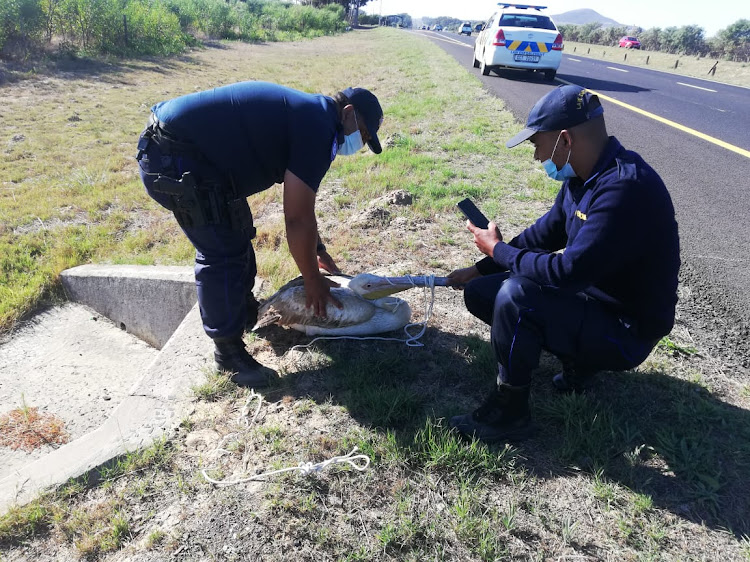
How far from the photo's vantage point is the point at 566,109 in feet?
6.26

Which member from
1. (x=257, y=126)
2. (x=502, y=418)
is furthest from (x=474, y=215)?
(x=257, y=126)

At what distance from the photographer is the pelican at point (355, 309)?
8.87ft

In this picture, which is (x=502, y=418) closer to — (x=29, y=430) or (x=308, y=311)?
(x=308, y=311)

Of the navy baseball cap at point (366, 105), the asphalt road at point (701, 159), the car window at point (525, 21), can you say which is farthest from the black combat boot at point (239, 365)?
the car window at point (525, 21)

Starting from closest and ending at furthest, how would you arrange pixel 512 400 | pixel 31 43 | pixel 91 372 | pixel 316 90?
pixel 512 400 → pixel 91 372 → pixel 316 90 → pixel 31 43

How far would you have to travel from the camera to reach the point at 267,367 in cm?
264

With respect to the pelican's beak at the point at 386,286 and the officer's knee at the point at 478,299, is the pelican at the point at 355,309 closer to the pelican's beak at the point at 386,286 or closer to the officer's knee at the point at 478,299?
the pelican's beak at the point at 386,286

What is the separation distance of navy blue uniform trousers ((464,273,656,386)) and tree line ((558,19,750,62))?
97.6ft

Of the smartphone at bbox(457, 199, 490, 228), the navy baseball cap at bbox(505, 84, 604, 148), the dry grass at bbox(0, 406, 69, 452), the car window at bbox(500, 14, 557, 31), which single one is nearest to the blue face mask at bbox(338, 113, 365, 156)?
the smartphone at bbox(457, 199, 490, 228)

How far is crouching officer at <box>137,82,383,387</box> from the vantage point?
2.28 meters

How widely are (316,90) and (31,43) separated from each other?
326 inches

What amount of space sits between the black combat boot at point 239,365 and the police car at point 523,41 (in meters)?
11.3

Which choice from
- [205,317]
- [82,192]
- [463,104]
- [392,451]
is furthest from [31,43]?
[392,451]

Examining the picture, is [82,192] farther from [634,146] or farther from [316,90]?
[316,90]
